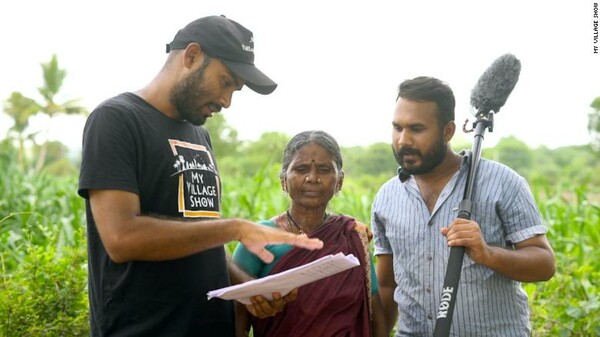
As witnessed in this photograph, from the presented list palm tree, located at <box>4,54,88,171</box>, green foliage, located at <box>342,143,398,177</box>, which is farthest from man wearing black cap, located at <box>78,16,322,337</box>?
palm tree, located at <box>4,54,88,171</box>

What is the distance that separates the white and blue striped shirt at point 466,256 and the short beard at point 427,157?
0.34ft

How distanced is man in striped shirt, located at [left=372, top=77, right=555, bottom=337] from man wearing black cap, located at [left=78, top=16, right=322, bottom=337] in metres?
0.69

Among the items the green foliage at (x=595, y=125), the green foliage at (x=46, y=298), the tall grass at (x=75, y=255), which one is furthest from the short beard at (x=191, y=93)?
the green foliage at (x=595, y=125)

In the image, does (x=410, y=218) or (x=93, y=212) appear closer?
(x=93, y=212)

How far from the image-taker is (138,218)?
7.55ft

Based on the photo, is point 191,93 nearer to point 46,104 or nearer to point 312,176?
point 312,176

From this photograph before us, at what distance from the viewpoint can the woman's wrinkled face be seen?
298cm

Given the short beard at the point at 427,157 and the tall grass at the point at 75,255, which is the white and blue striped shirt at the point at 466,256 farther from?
the tall grass at the point at 75,255

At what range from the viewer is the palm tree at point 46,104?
107 ft

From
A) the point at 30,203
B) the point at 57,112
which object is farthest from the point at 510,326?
the point at 57,112

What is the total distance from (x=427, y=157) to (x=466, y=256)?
41cm

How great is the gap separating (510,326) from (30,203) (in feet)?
18.3

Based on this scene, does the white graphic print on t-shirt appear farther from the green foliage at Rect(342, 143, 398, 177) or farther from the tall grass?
the green foliage at Rect(342, 143, 398, 177)

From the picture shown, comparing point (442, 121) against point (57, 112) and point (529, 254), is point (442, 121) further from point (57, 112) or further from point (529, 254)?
point (57, 112)
